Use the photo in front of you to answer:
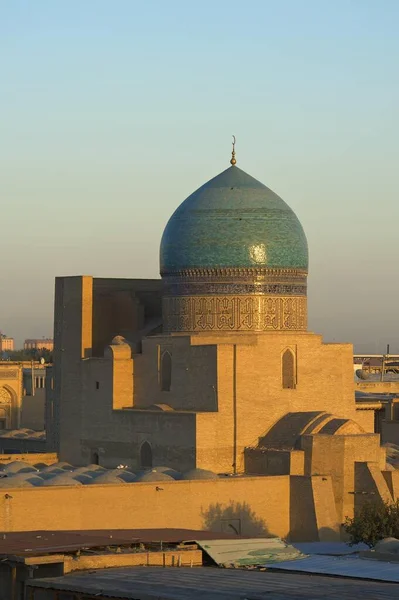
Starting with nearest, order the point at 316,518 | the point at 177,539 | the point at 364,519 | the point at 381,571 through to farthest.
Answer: the point at 381,571, the point at 177,539, the point at 364,519, the point at 316,518

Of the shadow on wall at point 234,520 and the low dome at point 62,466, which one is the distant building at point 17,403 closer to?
the low dome at point 62,466

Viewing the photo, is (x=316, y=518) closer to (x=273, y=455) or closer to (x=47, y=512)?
(x=273, y=455)

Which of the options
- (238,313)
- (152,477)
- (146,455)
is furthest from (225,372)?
(152,477)

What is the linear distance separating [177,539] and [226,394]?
9.10 m

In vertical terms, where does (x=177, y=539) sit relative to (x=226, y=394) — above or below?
below

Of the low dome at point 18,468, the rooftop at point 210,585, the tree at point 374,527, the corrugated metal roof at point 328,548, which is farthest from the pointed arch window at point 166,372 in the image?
the rooftop at point 210,585

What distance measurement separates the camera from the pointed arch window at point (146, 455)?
29.0 metres

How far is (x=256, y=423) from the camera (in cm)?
2853

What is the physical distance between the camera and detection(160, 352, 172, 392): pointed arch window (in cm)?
2955

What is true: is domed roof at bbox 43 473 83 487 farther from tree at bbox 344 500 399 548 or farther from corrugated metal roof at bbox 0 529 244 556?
tree at bbox 344 500 399 548

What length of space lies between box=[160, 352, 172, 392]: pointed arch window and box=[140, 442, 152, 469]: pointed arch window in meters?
1.19

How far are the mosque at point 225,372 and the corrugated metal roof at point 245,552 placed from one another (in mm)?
6463

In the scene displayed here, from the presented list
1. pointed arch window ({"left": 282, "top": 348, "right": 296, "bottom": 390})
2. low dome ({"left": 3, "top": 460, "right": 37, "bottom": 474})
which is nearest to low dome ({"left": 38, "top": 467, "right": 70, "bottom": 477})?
low dome ({"left": 3, "top": 460, "right": 37, "bottom": 474})

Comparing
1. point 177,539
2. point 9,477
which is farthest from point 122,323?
point 177,539
